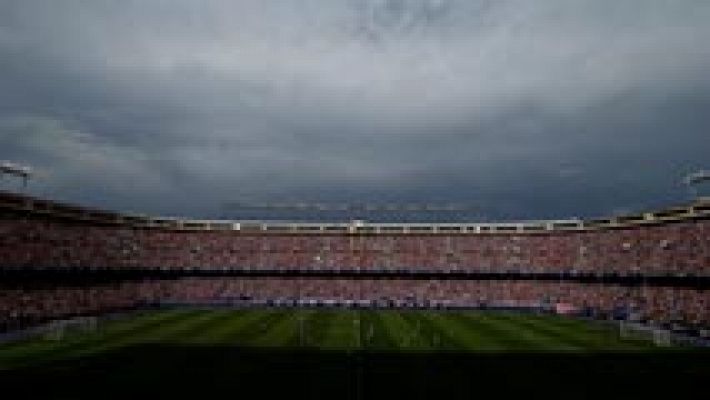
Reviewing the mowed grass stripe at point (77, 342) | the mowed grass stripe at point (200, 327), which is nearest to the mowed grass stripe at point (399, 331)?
the mowed grass stripe at point (200, 327)

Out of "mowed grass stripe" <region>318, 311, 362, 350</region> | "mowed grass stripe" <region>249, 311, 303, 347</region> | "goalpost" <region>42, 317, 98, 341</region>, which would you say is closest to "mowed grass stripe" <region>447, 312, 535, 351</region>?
"mowed grass stripe" <region>318, 311, 362, 350</region>

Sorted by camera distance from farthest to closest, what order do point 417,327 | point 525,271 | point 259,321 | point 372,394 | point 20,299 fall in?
point 525,271 → point 259,321 → point 417,327 → point 20,299 → point 372,394

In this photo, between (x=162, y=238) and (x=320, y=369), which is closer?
(x=320, y=369)

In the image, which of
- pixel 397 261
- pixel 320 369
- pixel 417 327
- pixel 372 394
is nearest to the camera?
pixel 372 394

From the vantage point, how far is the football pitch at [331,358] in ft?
135

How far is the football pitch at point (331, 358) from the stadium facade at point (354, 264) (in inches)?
342

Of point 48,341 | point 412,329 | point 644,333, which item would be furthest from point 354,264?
point 48,341

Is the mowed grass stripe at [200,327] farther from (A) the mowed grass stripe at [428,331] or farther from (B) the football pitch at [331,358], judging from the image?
(A) the mowed grass stripe at [428,331]

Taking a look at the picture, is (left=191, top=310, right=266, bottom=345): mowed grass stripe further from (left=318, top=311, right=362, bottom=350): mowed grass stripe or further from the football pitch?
(left=318, top=311, right=362, bottom=350): mowed grass stripe

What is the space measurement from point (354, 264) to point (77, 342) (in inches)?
2547

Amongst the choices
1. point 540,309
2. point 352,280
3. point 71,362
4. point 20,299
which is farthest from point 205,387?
point 352,280

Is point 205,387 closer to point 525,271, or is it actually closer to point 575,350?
point 575,350

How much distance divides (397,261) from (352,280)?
8130 mm

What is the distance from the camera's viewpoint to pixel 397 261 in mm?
119500
